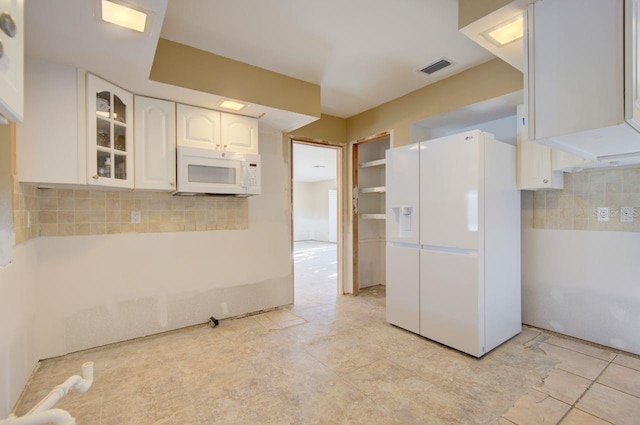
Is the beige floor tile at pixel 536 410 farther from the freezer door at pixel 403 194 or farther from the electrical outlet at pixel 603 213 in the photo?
the electrical outlet at pixel 603 213

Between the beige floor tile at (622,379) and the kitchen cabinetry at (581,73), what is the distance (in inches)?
60.5

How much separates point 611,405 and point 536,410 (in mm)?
475

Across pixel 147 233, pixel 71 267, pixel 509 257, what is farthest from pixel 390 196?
pixel 71 267

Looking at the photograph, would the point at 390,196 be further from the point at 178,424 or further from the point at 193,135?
the point at 178,424

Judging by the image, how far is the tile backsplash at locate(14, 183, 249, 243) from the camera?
89.2 inches

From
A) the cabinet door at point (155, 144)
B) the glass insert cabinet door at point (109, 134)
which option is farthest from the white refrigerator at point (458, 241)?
the glass insert cabinet door at point (109, 134)

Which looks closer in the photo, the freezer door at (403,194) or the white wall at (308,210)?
the freezer door at (403,194)

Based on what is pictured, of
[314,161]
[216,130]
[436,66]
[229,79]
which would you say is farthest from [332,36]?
[314,161]

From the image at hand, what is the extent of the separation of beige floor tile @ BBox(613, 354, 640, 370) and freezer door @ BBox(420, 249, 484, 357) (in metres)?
0.99

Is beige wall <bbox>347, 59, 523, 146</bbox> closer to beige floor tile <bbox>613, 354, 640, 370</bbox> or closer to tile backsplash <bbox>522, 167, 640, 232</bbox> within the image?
tile backsplash <bbox>522, 167, 640, 232</bbox>

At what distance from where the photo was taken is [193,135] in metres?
2.80

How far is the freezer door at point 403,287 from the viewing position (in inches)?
112

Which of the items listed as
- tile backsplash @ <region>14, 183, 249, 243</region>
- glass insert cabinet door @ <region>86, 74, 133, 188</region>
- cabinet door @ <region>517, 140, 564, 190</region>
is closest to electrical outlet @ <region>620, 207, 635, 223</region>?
cabinet door @ <region>517, 140, 564, 190</region>

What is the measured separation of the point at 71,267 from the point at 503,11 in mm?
3463
